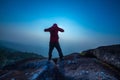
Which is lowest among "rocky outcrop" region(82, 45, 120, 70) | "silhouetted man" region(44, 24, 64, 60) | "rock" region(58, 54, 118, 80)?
"rock" region(58, 54, 118, 80)

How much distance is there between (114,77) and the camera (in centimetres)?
1089

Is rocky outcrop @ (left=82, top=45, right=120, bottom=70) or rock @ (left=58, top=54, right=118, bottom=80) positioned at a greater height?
rocky outcrop @ (left=82, top=45, right=120, bottom=70)

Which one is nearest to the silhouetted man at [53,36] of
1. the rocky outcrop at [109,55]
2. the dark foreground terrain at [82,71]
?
the dark foreground terrain at [82,71]

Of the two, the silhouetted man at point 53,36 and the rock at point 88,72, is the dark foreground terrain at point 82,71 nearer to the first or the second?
the rock at point 88,72

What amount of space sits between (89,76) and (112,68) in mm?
3131

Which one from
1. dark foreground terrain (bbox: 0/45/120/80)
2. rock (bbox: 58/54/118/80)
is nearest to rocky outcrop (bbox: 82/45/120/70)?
dark foreground terrain (bbox: 0/45/120/80)

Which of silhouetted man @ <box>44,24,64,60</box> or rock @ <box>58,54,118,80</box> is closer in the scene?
rock @ <box>58,54,118,80</box>

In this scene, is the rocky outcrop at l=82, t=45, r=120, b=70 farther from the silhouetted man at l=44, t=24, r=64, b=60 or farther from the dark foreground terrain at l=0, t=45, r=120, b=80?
the silhouetted man at l=44, t=24, r=64, b=60

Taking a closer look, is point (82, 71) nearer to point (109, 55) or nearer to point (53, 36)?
Answer: point (109, 55)

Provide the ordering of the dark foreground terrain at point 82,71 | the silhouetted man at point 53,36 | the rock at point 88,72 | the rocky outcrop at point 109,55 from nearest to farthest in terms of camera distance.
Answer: the rock at point 88,72 < the dark foreground terrain at point 82,71 < the rocky outcrop at point 109,55 < the silhouetted man at point 53,36

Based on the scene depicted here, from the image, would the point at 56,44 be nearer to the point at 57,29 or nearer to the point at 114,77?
the point at 57,29

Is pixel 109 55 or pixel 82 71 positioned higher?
pixel 109 55

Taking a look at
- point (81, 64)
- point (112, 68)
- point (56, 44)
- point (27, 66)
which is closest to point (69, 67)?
point (81, 64)

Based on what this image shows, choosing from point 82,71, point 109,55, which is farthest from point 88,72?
point 109,55
